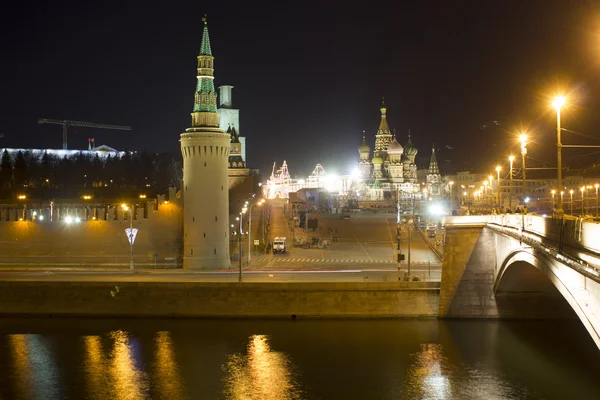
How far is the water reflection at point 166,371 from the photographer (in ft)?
75.5

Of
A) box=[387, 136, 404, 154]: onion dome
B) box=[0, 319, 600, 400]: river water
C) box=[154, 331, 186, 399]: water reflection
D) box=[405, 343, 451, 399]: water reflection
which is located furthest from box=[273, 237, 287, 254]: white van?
box=[387, 136, 404, 154]: onion dome

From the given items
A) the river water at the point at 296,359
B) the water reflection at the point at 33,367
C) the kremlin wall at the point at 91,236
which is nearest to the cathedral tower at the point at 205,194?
the kremlin wall at the point at 91,236

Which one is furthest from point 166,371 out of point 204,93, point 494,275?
point 204,93

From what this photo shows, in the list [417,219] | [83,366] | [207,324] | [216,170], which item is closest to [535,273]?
[207,324]

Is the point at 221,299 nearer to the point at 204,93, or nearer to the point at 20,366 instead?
the point at 20,366

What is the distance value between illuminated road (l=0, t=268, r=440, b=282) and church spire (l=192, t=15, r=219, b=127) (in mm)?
8016

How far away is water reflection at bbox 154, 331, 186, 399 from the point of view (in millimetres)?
23000

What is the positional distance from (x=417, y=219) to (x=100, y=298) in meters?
39.8

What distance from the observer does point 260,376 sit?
2441 cm

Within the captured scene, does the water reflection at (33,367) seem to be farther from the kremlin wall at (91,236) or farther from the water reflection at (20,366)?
the kremlin wall at (91,236)

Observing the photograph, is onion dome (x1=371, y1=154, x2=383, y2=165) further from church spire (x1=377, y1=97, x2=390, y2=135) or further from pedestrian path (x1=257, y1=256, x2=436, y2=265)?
pedestrian path (x1=257, y1=256, x2=436, y2=265)

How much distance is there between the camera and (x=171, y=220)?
44.9 m

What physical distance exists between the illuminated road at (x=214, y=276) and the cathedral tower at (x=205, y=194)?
1.84 meters

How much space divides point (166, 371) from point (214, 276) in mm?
12356
